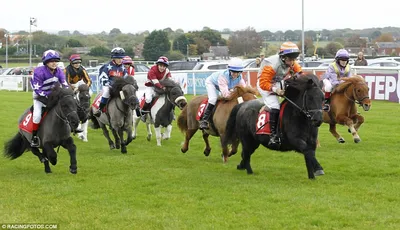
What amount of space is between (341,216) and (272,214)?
0.81 metres

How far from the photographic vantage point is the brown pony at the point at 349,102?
1398 cm

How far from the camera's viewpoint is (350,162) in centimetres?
1185

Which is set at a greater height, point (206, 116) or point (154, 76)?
point (154, 76)

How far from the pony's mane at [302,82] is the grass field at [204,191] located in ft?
4.72

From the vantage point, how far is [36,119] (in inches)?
445

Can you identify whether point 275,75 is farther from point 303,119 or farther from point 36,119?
point 36,119

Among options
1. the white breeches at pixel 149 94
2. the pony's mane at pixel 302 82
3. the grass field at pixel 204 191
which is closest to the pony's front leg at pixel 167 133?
the white breeches at pixel 149 94

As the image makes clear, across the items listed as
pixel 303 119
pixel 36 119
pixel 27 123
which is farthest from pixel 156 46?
pixel 303 119

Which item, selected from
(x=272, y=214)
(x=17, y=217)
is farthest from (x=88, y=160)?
(x=272, y=214)

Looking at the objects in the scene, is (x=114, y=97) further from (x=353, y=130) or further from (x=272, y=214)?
(x=272, y=214)

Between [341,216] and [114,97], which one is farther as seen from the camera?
[114,97]

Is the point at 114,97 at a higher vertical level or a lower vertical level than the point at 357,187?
higher

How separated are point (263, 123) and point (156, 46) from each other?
186 feet

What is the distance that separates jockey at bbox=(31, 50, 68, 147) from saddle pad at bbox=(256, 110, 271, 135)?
11.8 ft
